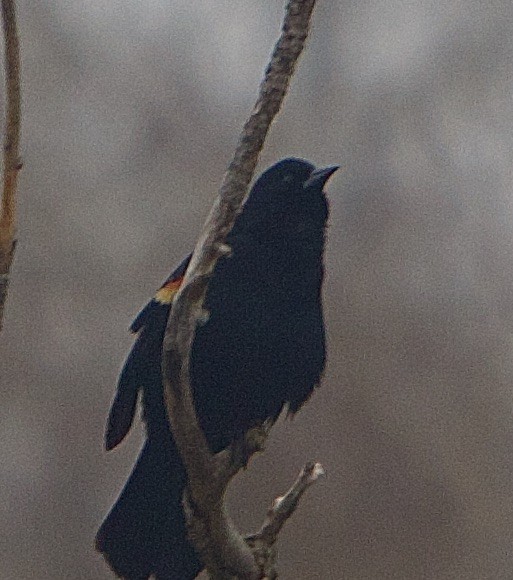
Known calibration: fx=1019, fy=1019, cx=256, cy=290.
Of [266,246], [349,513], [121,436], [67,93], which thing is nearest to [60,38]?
[67,93]

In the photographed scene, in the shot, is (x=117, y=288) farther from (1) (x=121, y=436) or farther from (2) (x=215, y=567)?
(2) (x=215, y=567)

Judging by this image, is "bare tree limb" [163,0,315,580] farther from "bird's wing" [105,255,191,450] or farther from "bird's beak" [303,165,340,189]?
"bird's beak" [303,165,340,189]

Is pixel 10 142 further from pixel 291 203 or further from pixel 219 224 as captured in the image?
pixel 291 203

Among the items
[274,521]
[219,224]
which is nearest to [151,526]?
[274,521]

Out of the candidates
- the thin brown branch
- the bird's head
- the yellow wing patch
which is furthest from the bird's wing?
the thin brown branch

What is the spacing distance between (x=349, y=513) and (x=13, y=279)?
1.84ft

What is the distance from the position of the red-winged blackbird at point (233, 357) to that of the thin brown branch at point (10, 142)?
329 millimetres

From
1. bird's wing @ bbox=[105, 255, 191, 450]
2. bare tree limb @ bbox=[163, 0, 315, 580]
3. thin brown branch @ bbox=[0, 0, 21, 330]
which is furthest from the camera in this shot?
bird's wing @ bbox=[105, 255, 191, 450]

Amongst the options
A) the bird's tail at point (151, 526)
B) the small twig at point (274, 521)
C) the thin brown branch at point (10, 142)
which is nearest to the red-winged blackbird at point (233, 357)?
the bird's tail at point (151, 526)

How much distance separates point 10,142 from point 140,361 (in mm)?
381

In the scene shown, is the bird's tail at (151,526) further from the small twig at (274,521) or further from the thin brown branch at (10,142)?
the thin brown branch at (10,142)

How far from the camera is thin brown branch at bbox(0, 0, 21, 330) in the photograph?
786 millimetres

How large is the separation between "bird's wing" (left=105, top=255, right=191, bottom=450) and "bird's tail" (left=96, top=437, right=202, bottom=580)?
0.06 meters

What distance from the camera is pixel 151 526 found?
3.67 feet
